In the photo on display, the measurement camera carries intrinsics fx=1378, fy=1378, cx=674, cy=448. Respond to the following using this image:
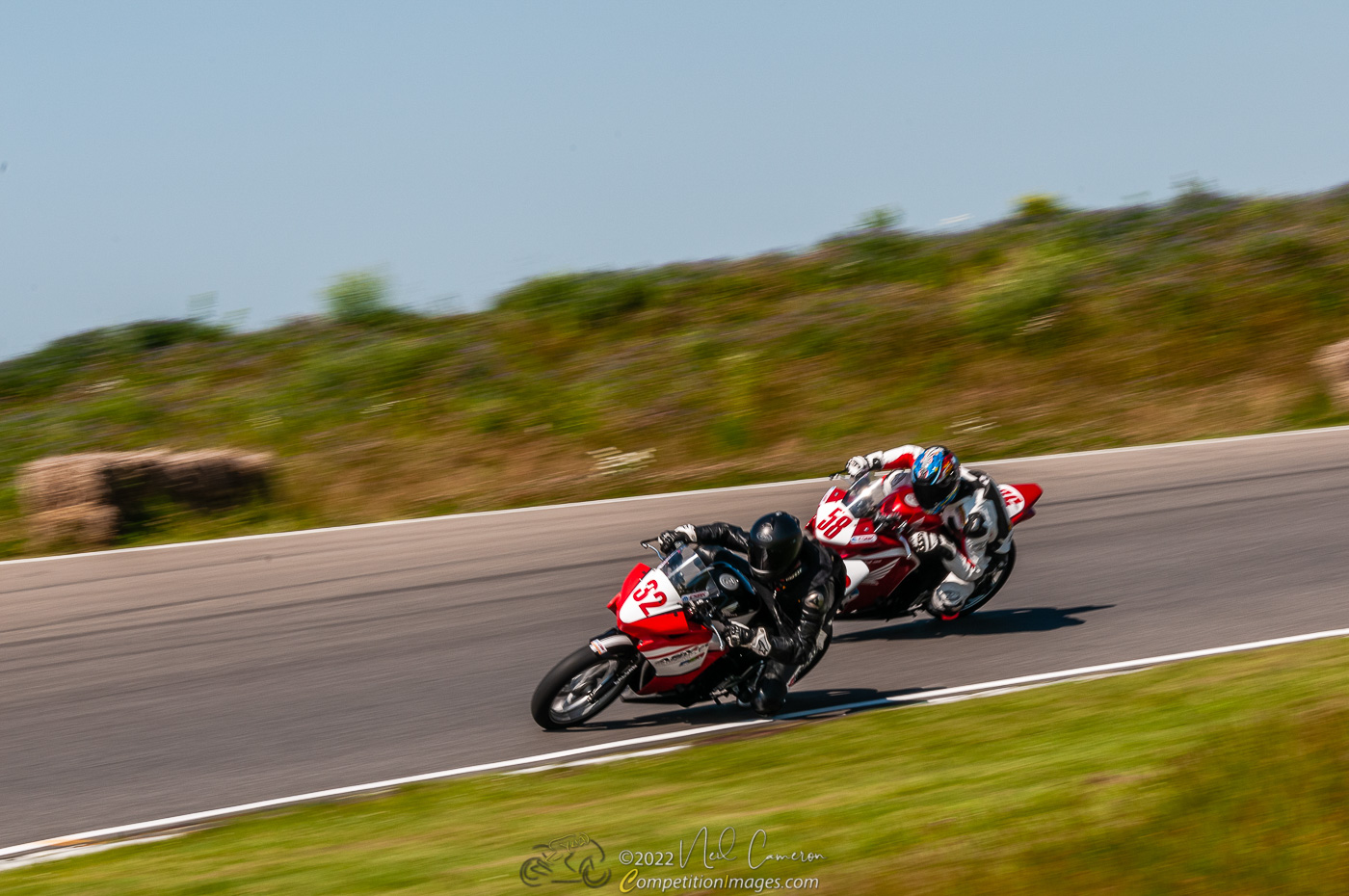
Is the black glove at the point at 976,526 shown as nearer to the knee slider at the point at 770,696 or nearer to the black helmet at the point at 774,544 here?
the black helmet at the point at 774,544

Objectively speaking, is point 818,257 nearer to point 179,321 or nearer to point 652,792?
point 179,321

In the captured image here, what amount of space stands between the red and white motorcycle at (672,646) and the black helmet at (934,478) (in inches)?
72.6

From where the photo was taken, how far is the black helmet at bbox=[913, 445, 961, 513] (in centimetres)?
953

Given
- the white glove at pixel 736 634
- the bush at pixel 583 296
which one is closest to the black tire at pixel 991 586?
the white glove at pixel 736 634

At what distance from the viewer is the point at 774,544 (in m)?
7.89

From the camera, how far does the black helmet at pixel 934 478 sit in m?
9.53

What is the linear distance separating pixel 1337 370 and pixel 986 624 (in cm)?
1028

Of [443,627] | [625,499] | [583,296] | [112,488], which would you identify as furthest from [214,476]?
[583,296]

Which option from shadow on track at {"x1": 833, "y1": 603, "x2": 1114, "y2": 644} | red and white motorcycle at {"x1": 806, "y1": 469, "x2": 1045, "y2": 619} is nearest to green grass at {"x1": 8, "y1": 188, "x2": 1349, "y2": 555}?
shadow on track at {"x1": 833, "y1": 603, "x2": 1114, "y2": 644}

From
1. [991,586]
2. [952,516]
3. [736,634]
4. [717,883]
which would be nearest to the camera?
[717,883]

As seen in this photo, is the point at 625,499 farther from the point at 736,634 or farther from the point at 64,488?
the point at 736,634

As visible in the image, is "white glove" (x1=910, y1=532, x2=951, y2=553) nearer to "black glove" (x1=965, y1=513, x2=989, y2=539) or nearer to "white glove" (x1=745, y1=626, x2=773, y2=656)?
"black glove" (x1=965, y1=513, x2=989, y2=539)

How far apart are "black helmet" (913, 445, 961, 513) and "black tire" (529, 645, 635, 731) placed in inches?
112

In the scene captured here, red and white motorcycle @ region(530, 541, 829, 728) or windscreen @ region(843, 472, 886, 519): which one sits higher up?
windscreen @ region(843, 472, 886, 519)
